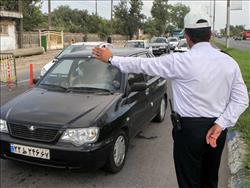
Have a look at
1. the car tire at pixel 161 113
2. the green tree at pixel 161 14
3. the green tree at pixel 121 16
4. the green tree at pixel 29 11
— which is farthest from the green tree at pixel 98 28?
the car tire at pixel 161 113

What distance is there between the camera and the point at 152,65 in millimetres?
2961

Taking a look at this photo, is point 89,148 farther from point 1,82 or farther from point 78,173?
point 1,82

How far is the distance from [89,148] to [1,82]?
10724 mm

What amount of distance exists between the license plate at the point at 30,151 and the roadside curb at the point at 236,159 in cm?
222

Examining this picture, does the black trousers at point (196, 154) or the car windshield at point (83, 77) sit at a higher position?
the car windshield at point (83, 77)

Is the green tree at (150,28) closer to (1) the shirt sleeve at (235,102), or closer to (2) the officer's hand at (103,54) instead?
(2) the officer's hand at (103,54)

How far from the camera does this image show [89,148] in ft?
14.5

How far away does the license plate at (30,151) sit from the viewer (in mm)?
4449

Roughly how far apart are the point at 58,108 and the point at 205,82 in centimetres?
Result: 249

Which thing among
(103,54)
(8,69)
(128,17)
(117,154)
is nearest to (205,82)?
(103,54)

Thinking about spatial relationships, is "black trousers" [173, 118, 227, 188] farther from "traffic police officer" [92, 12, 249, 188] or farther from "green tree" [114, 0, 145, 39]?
"green tree" [114, 0, 145, 39]

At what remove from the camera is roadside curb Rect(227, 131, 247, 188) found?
4.44m

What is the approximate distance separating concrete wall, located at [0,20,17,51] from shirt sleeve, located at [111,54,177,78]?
31.8 metres

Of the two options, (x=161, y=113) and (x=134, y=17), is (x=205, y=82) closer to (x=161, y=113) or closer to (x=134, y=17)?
(x=161, y=113)
